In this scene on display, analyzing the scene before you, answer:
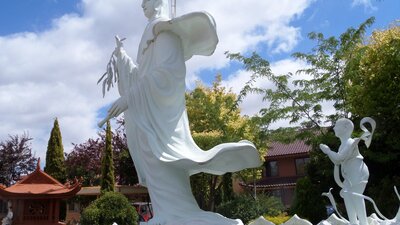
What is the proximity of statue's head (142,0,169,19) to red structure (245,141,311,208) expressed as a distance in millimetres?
19045

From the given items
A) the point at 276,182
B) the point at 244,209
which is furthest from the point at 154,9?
the point at 276,182

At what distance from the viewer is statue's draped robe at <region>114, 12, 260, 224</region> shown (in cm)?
489

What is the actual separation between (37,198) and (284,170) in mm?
15240

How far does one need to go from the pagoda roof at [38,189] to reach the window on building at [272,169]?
45.5 ft

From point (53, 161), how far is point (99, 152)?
16.3 feet

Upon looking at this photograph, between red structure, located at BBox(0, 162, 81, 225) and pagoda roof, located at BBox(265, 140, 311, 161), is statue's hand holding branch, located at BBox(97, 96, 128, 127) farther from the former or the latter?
pagoda roof, located at BBox(265, 140, 311, 161)

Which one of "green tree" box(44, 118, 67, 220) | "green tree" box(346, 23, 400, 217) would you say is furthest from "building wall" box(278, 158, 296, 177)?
"green tree" box(346, 23, 400, 217)

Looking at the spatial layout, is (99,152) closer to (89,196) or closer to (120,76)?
(89,196)

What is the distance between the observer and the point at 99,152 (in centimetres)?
2591

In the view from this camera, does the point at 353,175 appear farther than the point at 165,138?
No

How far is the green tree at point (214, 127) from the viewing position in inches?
595

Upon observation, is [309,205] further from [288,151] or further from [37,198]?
[288,151]

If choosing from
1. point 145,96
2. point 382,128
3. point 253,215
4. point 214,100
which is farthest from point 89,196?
point 145,96

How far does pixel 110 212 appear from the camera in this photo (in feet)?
40.0
